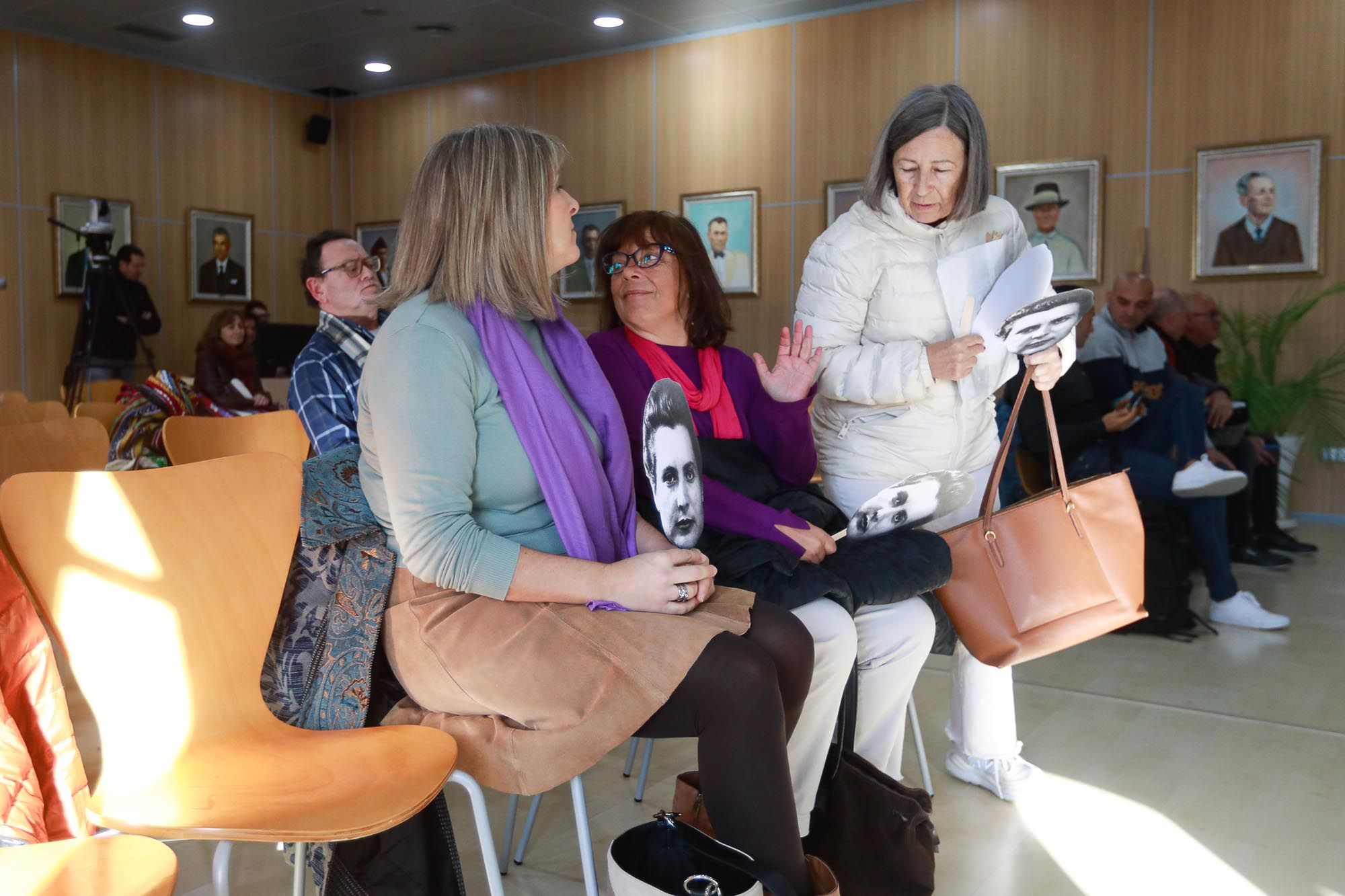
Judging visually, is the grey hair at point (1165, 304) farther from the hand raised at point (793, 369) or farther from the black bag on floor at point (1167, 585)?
the hand raised at point (793, 369)

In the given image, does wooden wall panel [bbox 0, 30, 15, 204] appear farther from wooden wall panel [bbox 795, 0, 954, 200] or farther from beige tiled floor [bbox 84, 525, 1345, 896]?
beige tiled floor [bbox 84, 525, 1345, 896]

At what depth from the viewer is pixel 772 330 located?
28.6 feet

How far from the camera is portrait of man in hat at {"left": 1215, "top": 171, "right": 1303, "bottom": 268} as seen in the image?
269 inches

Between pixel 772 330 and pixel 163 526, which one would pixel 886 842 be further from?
pixel 772 330

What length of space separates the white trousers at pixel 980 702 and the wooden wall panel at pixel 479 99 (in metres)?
7.83

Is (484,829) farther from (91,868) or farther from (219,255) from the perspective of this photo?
(219,255)

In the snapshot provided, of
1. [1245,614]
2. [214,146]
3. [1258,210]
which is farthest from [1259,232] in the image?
[214,146]

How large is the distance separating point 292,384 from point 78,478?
133cm

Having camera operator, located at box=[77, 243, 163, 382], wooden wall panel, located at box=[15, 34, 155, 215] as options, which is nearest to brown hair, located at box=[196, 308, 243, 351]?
camera operator, located at box=[77, 243, 163, 382]

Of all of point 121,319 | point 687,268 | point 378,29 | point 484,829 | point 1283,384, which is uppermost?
point 378,29

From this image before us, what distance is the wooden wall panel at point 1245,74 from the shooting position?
6.71 m

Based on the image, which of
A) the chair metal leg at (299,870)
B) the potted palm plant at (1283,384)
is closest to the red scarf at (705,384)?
the chair metal leg at (299,870)

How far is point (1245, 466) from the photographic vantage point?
18.9ft

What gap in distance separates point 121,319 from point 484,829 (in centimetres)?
861
